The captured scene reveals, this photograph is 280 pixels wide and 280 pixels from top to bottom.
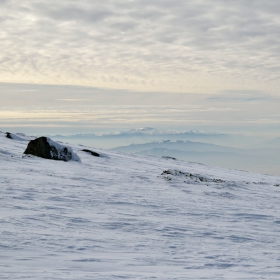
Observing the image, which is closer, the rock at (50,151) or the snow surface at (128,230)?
the snow surface at (128,230)

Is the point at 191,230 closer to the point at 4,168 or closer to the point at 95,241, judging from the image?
the point at 95,241

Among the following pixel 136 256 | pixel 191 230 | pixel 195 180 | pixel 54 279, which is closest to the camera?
pixel 54 279

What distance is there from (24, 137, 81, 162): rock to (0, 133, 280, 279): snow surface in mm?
5508

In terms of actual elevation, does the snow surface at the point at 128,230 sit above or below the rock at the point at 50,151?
below

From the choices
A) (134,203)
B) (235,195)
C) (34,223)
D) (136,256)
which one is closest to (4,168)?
(134,203)

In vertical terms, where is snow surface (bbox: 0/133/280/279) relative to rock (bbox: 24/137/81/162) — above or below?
below

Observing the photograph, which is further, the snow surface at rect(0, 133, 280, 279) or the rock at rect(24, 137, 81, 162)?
the rock at rect(24, 137, 81, 162)

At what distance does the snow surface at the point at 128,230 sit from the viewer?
516cm

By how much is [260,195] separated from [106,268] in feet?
34.6

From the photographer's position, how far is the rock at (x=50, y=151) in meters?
19.1

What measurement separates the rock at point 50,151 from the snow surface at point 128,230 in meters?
5.51

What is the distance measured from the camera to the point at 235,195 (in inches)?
532

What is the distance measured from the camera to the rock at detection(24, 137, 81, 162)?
19.1m

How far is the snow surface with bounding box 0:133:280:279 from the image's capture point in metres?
5.16
